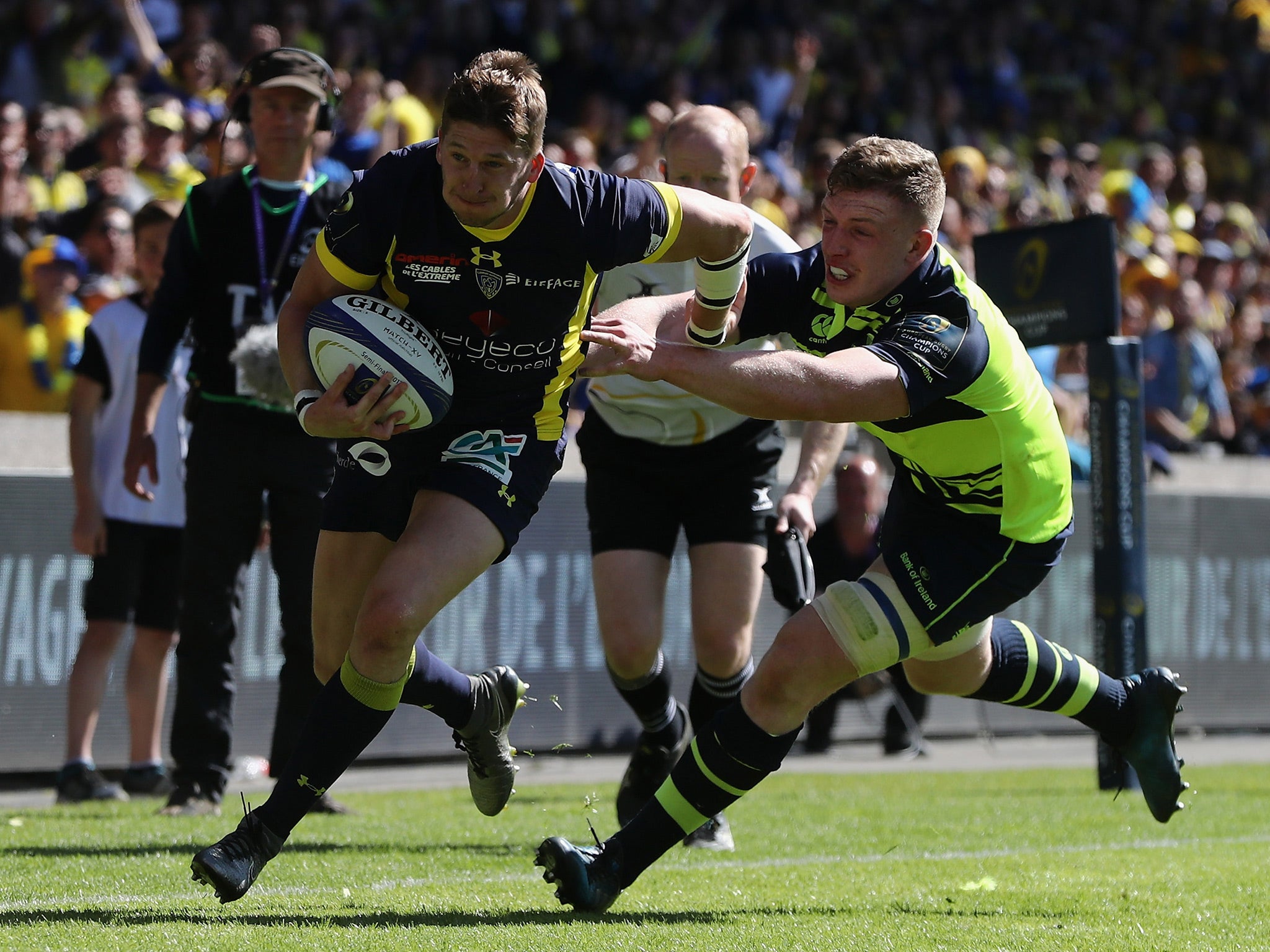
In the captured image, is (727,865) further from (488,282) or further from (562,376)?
(488,282)

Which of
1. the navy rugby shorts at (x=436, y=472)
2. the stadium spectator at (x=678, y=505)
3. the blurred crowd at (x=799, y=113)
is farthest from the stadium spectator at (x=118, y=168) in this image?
the navy rugby shorts at (x=436, y=472)

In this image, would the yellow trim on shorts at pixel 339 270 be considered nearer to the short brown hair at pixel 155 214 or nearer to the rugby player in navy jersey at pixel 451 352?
the rugby player in navy jersey at pixel 451 352

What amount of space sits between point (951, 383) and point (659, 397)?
172 cm

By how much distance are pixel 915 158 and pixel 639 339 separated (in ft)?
3.48

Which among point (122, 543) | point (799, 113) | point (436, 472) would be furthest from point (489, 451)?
point (799, 113)

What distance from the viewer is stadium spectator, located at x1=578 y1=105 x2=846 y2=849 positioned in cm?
564

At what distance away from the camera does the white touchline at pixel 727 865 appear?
4.49 metres

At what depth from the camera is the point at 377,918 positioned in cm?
432

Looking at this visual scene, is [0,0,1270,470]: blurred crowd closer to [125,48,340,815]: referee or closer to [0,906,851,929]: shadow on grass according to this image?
[125,48,340,815]: referee

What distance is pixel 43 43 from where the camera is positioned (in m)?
12.7

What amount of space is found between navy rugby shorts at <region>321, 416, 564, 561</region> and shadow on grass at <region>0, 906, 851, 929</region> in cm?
97

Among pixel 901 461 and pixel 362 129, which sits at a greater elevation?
pixel 362 129

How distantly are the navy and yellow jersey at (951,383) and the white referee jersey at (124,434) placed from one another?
3.30 meters

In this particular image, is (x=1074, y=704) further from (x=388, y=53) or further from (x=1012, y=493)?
(x=388, y=53)
